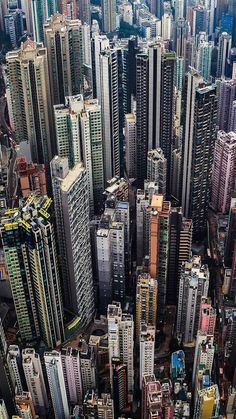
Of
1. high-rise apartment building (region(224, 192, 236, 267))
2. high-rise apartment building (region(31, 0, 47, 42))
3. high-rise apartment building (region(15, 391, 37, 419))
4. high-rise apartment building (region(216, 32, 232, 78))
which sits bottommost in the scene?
high-rise apartment building (region(15, 391, 37, 419))

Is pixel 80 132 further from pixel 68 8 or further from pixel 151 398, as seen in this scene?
pixel 68 8

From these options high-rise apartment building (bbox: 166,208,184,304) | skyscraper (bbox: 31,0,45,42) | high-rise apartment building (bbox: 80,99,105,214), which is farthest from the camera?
skyscraper (bbox: 31,0,45,42)

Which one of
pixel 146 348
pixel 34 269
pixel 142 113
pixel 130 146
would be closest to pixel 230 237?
pixel 146 348

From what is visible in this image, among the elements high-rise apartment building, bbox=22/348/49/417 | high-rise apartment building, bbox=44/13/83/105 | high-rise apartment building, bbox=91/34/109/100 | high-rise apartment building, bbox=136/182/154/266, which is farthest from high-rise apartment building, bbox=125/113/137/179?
high-rise apartment building, bbox=22/348/49/417

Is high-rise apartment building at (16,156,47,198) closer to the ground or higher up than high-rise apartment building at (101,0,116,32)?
closer to the ground

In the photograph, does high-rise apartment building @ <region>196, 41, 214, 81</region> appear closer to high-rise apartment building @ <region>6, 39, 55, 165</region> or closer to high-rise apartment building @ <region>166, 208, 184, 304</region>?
high-rise apartment building @ <region>6, 39, 55, 165</region>

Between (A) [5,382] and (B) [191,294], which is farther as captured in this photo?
(B) [191,294]
